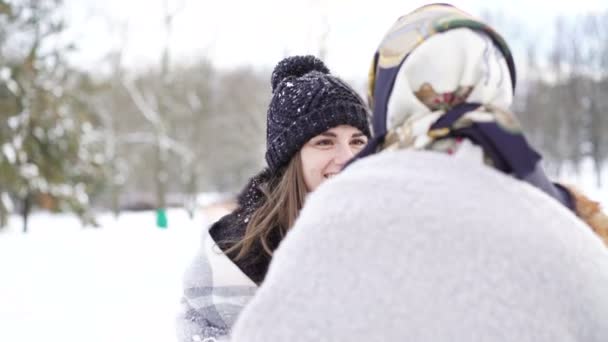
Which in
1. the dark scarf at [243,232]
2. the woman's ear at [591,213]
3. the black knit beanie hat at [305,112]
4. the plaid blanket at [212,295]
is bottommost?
the plaid blanket at [212,295]

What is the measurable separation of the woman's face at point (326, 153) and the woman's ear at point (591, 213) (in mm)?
962

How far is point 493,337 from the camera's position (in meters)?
0.96

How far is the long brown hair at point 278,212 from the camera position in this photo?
2.17 meters

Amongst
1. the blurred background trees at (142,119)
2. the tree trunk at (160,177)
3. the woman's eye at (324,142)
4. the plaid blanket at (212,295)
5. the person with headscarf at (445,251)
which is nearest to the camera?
the person with headscarf at (445,251)

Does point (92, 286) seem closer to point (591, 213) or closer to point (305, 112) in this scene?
point (305, 112)

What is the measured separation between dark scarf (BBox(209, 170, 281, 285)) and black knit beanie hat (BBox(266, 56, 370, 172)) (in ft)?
0.41

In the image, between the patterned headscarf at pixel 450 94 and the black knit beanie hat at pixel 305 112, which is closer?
the patterned headscarf at pixel 450 94

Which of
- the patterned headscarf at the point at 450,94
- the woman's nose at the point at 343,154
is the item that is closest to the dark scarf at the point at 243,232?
the woman's nose at the point at 343,154

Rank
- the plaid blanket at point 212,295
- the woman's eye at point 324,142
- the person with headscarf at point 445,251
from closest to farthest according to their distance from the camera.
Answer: the person with headscarf at point 445,251 < the plaid blanket at point 212,295 < the woman's eye at point 324,142

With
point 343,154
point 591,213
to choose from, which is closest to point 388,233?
point 591,213

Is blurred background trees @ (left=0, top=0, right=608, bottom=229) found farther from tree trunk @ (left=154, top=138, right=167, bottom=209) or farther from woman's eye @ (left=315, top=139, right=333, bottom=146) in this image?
woman's eye @ (left=315, top=139, right=333, bottom=146)

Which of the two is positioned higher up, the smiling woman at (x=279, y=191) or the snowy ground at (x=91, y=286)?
the smiling woman at (x=279, y=191)

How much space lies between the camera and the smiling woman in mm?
2162

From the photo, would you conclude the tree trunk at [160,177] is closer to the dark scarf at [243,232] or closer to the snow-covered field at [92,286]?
the snow-covered field at [92,286]
